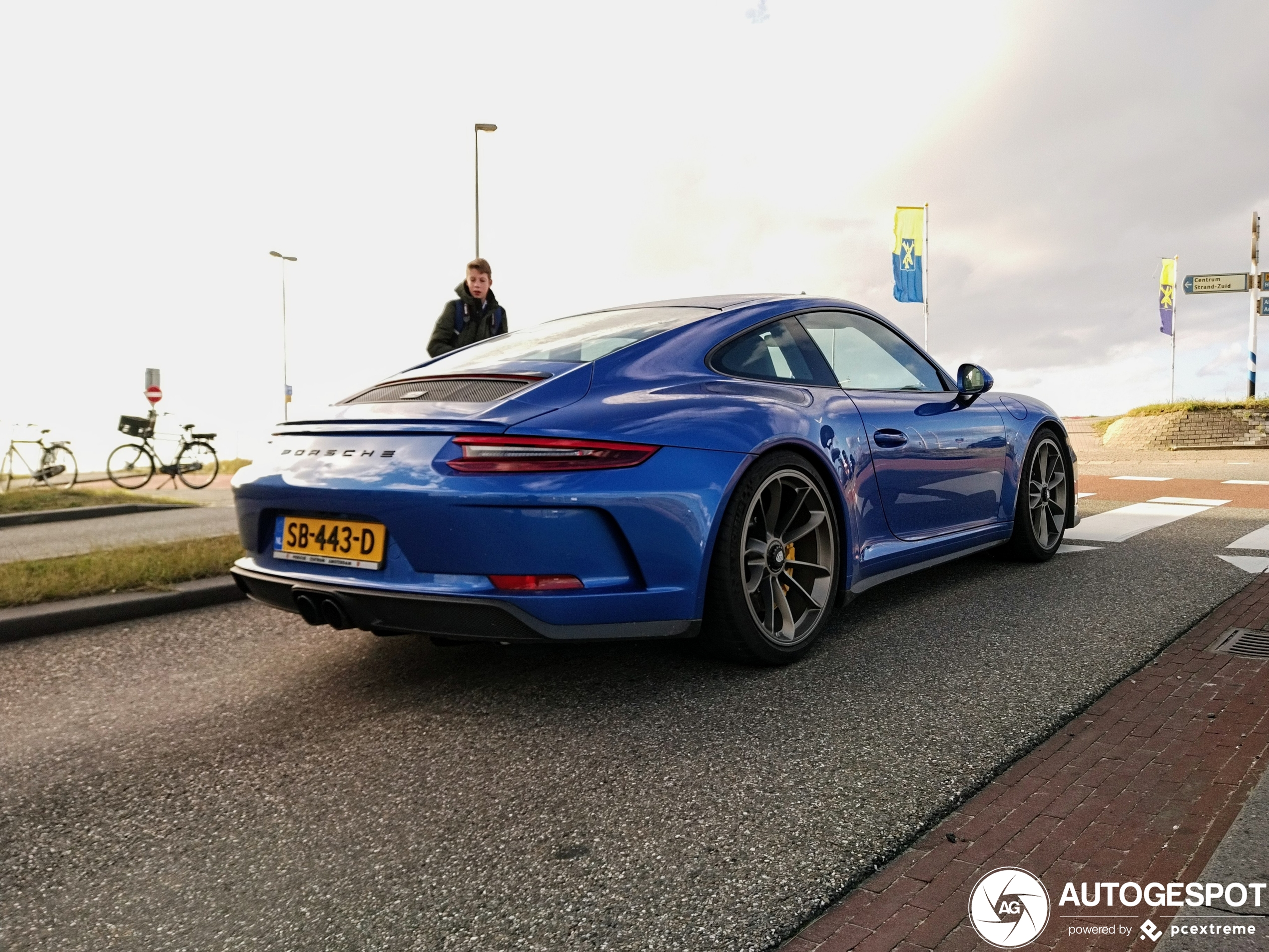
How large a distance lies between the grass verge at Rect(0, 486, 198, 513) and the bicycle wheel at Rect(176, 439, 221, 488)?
11.6ft

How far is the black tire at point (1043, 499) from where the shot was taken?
5.64m

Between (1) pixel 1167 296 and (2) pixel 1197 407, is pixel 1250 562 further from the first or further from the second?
(1) pixel 1167 296

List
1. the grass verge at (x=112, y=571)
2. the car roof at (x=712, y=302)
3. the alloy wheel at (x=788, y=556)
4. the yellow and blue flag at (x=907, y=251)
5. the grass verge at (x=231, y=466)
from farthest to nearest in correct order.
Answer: the yellow and blue flag at (x=907, y=251) → the grass verge at (x=231, y=466) → the grass verge at (x=112, y=571) → the car roof at (x=712, y=302) → the alloy wheel at (x=788, y=556)

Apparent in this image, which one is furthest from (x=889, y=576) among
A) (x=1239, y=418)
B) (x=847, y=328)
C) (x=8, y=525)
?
(x=1239, y=418)

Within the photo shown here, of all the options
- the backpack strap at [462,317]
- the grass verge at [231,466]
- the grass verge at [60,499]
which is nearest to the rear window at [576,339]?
the backpack strap at [462,317]

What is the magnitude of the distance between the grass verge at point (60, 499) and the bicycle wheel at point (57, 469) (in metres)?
1.82

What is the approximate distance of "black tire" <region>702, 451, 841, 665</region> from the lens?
340 centimetres

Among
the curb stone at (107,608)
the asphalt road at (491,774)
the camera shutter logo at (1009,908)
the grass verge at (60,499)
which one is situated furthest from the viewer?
the grass verge at (60,499)

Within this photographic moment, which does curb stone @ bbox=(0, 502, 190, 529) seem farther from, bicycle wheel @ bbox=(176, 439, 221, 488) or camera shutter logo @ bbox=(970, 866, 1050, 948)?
camera shutter logo @ bbox=(970, 866, 1050, 948)

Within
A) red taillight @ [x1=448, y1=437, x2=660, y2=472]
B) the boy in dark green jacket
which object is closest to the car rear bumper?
red taillight @ [x1=448, y1=437, x2=660, y2=472]

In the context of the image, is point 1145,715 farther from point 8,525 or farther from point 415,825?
point 8,525

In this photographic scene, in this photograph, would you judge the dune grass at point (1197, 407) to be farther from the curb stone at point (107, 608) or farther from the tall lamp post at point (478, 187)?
the curb stone at point (107, 608)

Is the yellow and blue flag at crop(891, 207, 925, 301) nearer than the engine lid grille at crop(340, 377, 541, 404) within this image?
No

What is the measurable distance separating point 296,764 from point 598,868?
1.13m
